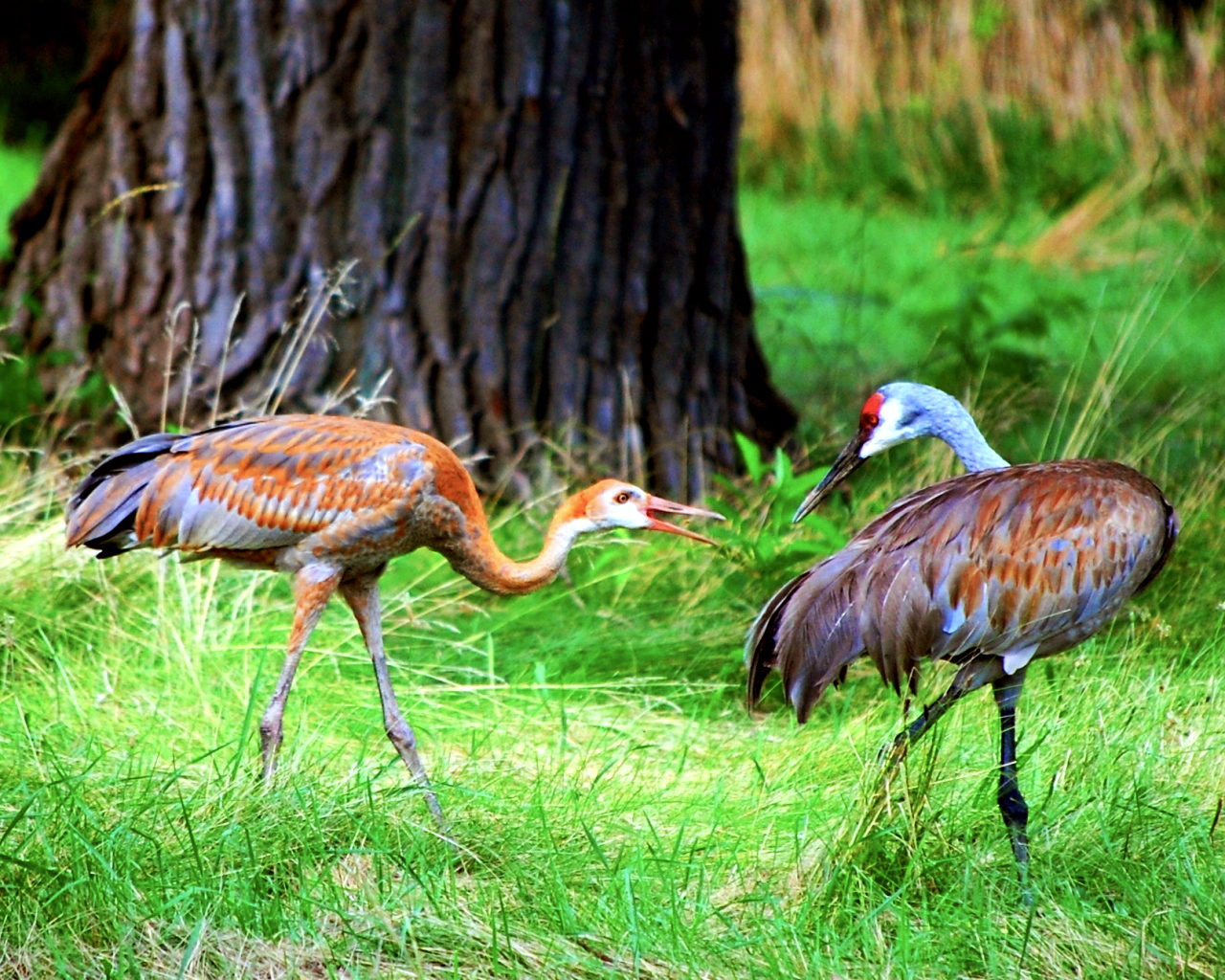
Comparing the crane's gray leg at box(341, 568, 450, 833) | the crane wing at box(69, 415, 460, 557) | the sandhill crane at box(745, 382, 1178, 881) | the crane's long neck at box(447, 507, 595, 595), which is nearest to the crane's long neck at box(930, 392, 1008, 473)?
the sandhill crane at box(745, 382, 1178, 881)

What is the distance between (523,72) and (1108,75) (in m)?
6.80

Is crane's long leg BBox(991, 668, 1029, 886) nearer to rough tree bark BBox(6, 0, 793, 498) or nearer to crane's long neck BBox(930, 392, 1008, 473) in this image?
crane's long neck BBox(930, 392, 1008, 473)

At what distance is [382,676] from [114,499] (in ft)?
2.47

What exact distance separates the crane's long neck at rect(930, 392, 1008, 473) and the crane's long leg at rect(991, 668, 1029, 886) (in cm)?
63

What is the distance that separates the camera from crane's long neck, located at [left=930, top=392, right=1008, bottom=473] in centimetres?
393

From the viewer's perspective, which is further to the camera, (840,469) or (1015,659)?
(840,469)

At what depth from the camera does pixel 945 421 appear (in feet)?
12.9

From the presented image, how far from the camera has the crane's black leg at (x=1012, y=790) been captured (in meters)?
3.24

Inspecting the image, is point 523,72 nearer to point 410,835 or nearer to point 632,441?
point 632,441

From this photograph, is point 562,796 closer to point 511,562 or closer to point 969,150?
point 511,562

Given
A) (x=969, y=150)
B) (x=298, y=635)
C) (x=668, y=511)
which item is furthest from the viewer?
(x=969, y=150)

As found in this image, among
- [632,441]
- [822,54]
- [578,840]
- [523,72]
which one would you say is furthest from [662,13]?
[822,54]

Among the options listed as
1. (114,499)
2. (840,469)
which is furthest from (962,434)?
(114,499)

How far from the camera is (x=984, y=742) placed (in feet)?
12.8
